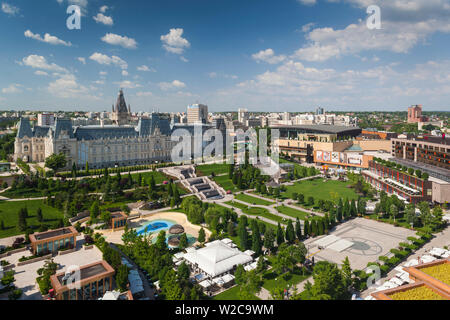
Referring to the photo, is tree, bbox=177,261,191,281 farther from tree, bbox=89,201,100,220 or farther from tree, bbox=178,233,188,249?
tree, bbox=89,201,100,220

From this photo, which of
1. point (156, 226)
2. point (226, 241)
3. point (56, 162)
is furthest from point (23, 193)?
point (226, 241)

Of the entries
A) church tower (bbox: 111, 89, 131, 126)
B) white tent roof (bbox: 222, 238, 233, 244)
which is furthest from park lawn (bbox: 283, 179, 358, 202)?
church tower (bbox: 111, 89, 131, 126)

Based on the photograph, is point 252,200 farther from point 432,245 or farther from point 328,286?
point 328,286

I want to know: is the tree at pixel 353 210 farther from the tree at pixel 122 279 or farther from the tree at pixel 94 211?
the tree at pixel 94 211

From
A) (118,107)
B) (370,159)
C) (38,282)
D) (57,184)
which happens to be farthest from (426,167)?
(118,107)

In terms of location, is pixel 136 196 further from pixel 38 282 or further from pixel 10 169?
pixel 10 169

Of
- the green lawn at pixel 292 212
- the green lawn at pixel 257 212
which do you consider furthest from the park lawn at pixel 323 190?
the green lawn at pixel 257 212
